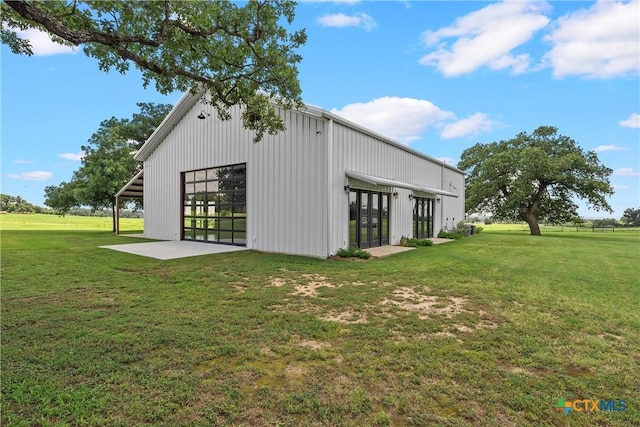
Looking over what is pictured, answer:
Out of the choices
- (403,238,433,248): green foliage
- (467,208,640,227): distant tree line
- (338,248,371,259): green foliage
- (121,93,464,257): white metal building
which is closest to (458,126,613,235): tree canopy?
(467,208,640,227): distant tree line

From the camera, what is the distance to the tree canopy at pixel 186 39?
469 centimetres

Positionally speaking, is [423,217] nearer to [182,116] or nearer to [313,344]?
[182,116]

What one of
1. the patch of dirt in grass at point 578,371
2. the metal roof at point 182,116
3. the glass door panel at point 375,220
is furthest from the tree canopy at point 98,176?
the patch of dirt in grass at point 578,371

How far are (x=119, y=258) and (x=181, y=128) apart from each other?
812 centimetres

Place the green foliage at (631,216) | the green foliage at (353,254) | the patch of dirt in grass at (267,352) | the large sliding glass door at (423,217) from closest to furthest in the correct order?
the patch of dirt in grass at (267,352), the green foliage at (353,254), the large sliding glass door at (423,217), the green foliage at (631,216)

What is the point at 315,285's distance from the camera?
6.25 meters

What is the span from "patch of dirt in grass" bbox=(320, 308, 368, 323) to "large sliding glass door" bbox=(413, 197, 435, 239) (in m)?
12.3

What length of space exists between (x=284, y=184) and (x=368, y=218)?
360 centimetres

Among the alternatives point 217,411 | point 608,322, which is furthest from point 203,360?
point 608,322

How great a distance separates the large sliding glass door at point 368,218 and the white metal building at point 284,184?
0.13ft

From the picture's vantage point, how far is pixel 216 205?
43.9 ft

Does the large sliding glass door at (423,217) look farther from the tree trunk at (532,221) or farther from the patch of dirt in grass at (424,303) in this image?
the tree trunk at (532,221)

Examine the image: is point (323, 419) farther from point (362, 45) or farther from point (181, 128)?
point (181, 128)

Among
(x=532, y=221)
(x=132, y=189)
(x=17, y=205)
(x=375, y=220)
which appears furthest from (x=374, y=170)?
Result: (x=17, y=205)
